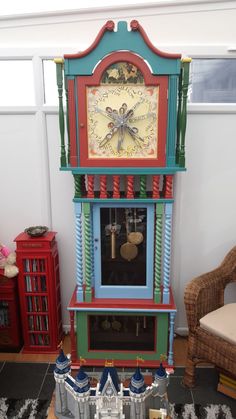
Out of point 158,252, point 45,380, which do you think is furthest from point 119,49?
point 45,380

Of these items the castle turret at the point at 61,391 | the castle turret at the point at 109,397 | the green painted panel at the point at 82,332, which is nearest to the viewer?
the castle turret at the point at 109,397

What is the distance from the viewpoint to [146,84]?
2164 mm

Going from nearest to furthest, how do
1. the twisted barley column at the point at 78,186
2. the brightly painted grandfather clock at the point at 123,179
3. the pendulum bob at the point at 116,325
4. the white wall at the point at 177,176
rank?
the brightly painted grandfather clock at the point at 123,179 → the twisted barley column at the point at 78,186 → the white wall at the point at 177,176 → the pendulum bob at the point at 116,325

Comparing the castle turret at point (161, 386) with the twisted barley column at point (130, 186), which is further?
the twisted barley column at point (130, 186)

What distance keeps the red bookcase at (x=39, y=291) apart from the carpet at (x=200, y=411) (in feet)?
3.33

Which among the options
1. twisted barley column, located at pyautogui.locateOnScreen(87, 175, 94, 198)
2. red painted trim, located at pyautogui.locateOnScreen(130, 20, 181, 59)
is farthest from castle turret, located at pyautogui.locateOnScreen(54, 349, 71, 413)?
red painted trim, located at pyautogui.locateOnScreen(130, 20, 181, 59)

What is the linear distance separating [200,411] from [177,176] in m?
1.52

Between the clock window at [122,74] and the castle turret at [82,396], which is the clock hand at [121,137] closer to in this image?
the clock window at [122,74]

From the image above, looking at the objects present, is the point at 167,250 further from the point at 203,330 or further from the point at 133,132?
the point at 133,132

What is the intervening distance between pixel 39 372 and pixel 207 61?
2472mm

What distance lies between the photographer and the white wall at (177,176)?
246 cm

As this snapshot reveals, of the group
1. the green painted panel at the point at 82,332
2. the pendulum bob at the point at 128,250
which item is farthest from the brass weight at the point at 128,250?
the green painted panel at the point at 82,332

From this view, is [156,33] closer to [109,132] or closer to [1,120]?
[109,132]

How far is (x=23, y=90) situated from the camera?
8.90 ft
